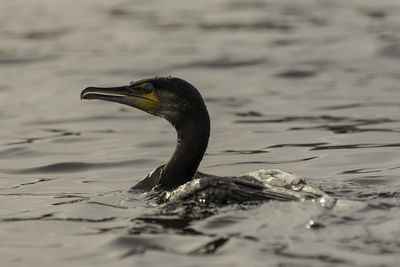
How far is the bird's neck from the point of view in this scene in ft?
30.3

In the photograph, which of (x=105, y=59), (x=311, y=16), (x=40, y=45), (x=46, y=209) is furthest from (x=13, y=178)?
(x=311, y=16)

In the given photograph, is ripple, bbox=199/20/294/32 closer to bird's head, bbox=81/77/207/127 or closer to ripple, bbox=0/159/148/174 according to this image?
ripple, bbox=0/159/148/174

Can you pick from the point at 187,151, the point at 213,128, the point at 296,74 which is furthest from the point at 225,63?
the point at 187,151

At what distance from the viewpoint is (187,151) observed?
30.6 feet

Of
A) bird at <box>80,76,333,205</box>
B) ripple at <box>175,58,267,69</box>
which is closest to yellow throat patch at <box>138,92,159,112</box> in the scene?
bird at <box>80,76,333,205</box>

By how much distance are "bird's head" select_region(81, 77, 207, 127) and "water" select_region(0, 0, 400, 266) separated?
31.9 inches

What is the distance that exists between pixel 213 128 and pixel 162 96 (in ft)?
12.5

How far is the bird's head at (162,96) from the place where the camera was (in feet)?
30.1

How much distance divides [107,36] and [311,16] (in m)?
3.84

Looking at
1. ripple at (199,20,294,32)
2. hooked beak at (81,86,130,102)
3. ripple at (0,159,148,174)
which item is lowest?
ripple at (0,159,148,174)

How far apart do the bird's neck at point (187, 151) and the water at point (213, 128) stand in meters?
0.46

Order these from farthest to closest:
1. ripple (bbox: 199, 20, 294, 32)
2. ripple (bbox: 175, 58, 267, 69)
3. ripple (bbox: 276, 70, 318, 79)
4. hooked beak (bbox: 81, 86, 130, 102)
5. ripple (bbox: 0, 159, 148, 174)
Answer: ripple (bbox: 199, 20, 294, 32), ripple (bbox: 175, 58, 267, 69), ripple (bbox: 276, 70, 318, 79), ripple (bbox: 0, 159, 148, 174), hooked beak (bbox: 81, 86, 130, 102)

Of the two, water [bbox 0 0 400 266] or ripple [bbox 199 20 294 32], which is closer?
water [bbox 0 0 400 266]

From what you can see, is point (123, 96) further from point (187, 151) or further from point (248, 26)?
point (248, 26)
